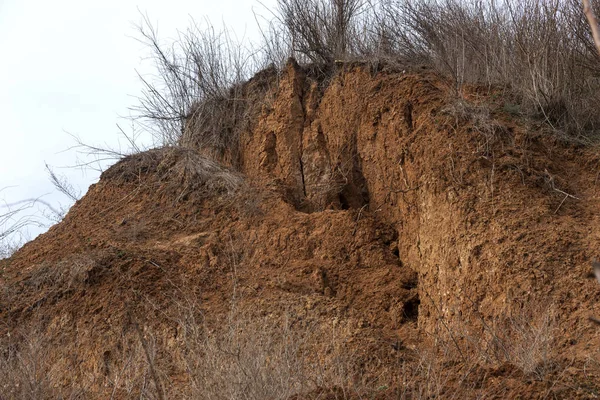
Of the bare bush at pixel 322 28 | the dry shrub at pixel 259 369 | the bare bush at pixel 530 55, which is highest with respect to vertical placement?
the bare bush at pixel 322 28

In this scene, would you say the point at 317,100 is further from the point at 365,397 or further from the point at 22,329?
the point at 365,397

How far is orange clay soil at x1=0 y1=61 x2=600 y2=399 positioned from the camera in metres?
6.15

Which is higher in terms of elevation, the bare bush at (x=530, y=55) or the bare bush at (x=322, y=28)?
the bare bush at (x=322, y=28)

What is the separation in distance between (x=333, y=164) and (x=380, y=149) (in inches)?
34.8

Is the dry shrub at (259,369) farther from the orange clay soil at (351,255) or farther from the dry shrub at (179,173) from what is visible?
the dry shrub at (179,173)

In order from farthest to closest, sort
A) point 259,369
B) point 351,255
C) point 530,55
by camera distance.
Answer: point 530,55 → point 351,255 → point 259,369

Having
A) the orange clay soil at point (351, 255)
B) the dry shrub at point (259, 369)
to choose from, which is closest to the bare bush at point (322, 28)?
the orange clay soil at point (351, 255)

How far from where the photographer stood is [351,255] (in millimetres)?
8148

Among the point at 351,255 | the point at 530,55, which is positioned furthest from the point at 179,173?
the point at 530,55

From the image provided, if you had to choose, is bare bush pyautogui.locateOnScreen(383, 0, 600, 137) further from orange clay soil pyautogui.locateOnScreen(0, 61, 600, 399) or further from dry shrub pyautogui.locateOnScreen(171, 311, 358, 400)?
dry shrub pyautogui.locateOnScreen(171, 311, 358, 400)

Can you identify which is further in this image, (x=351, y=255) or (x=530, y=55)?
(x=530, y=55)

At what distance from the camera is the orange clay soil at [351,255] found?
20.2 feet

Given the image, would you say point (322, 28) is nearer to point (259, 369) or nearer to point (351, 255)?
point (351, 255)

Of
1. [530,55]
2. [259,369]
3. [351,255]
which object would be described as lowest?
[259,369]
